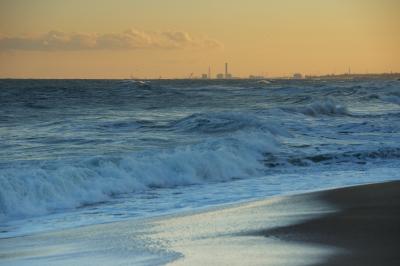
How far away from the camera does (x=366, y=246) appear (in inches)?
230

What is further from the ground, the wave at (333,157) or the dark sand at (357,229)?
the dark sand at (357,229)

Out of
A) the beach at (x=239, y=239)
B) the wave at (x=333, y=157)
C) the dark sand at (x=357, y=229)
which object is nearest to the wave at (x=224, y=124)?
the wave at (x=333, y=157)

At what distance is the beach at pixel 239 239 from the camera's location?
220 inches

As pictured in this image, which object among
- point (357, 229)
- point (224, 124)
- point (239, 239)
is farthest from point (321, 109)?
point (239, 239)

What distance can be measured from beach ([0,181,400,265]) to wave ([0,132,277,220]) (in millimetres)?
2017

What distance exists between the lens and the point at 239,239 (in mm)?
6414

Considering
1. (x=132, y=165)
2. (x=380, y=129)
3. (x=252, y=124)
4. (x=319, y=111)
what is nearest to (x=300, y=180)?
(x=132, y=165)

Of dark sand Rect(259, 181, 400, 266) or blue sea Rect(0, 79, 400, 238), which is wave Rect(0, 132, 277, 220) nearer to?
blue sea Rect(0, 79, 400, 238)

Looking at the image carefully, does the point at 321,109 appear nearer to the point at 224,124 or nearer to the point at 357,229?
the point at 224,124

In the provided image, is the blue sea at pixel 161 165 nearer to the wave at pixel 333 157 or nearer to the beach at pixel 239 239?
the wave at pixel 333 157

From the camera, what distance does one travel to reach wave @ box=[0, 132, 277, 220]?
9.31m

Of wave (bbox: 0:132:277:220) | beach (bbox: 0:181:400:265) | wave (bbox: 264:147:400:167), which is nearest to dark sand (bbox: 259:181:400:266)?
beach (bbox: 0:181:400:265)

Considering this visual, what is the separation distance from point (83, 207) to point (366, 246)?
4677 mm

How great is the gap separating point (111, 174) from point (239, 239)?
17.7 ft
